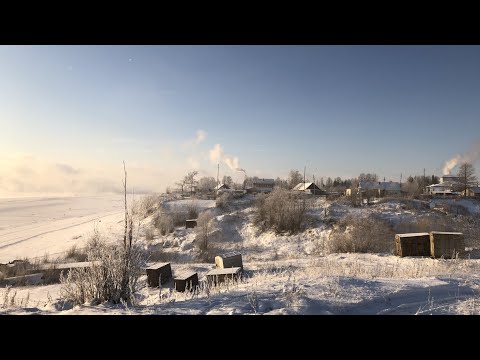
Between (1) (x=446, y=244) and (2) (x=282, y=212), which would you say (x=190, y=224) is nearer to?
(2) (x=282, y=212)

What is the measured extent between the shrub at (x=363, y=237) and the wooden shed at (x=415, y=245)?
372 centimetres

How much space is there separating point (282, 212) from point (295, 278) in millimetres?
20182

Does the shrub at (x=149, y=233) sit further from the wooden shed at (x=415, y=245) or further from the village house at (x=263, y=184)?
the village house at (x=263, y=184)

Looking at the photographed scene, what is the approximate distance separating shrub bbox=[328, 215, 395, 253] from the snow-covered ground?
5.00ft

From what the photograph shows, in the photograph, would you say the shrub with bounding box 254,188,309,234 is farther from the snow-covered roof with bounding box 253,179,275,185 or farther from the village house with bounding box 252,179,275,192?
the snow-covered roof with bounding box 253,179,275,185

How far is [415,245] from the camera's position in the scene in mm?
13352

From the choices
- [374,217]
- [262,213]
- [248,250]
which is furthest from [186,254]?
[374,217]

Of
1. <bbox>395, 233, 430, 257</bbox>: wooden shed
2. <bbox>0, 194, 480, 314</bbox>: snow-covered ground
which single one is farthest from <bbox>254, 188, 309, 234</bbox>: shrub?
<bbox>395, 233, 430, 257</bbox>: wooden shed

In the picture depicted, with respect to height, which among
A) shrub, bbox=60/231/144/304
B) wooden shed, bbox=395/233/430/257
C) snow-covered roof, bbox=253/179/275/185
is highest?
snow-covered roof, bbox=253/179/275/185

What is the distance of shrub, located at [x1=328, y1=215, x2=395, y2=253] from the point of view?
17.5 meters

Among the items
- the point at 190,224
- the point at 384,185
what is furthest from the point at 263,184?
the point at 190,224
